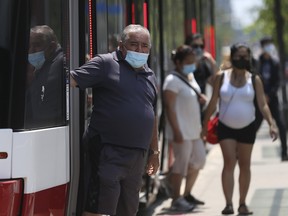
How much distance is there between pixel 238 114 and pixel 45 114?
3.22m

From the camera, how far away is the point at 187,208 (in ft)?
28.8

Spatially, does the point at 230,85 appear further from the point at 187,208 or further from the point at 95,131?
the point at 95,131

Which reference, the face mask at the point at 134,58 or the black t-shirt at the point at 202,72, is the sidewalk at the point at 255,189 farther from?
the face mask at the point at 134,58

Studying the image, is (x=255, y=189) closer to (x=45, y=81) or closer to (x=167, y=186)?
(x=167, y=186)

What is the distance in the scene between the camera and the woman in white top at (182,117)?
8758 mm

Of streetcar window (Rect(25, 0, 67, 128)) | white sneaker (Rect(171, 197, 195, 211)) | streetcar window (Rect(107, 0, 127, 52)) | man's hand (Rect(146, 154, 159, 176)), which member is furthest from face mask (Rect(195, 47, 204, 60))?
streetcar window (Rect(25, 0, 67, 128))

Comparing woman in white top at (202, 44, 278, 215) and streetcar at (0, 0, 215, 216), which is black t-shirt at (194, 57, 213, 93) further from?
streetcar at (0, 0, 215, 216)

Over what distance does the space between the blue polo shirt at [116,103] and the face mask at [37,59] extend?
8.3 inches

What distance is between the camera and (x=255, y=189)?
10.2m

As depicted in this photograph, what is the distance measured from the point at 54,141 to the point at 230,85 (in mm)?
3268


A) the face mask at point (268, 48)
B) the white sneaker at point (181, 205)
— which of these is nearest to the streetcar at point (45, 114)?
the white sneaker at point (181, 205)

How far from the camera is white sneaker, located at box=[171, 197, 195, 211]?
8.77m

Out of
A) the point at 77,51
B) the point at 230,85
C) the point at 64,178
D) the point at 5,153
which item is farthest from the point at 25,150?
the point at 230,85

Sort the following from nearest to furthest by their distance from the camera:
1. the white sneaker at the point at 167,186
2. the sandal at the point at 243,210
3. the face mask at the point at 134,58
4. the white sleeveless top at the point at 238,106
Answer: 1. the face mask at the point at 134,58
2. the white sleeveless top at the point at 238,106
3. the sandal at the point at 243,210
4. the white sneaker at the point at 167,186
